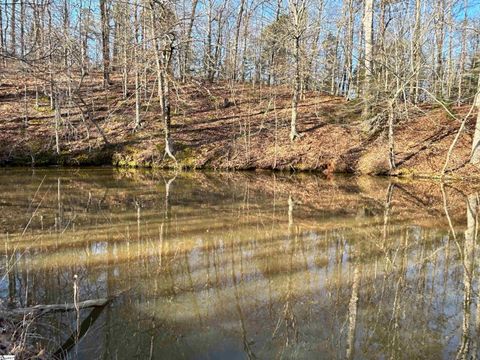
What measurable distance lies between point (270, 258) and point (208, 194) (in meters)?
6.50

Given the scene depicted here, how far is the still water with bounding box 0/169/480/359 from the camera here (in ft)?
14.1

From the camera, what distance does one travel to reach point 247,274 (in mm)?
6293

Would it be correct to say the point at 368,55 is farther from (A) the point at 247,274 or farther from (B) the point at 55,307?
(B) the point at 55,307

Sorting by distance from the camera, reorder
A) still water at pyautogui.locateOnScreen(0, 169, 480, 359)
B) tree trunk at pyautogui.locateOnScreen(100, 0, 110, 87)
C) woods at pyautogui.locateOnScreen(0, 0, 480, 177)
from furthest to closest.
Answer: tree trunk at pyautogui.locateOnScreen(100, 0, 110, 87), woods at pyautogui.locateOnScreen(0, 0, 480, 177), still water at pyautogui.locateOnScreen(0, 169, 480, 359)

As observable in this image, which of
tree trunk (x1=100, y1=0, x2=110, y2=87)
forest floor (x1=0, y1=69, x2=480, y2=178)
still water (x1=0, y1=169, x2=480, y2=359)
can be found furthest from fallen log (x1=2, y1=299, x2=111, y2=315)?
tree trunk (x1=100, y1=0, x2=110, y2=87)

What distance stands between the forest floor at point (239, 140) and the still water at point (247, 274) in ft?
24.1

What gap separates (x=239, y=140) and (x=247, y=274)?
15.8 m

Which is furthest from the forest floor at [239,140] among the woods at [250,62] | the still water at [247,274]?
the still water at [247,274]

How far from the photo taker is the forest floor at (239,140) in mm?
19531

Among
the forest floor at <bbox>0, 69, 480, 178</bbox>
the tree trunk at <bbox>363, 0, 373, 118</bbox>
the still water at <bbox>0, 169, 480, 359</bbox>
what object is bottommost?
the still water at <bbox>0, 169, 480, 359</bbox>

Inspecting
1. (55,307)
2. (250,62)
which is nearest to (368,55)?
(250,62)

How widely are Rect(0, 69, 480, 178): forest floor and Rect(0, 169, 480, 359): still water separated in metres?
7.33

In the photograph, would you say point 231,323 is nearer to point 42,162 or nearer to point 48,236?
point 48,236

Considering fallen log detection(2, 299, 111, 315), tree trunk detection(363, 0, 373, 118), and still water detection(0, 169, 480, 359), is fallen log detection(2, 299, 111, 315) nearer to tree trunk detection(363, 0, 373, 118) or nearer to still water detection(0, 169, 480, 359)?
still water detection(0, 169, 480, 359)
